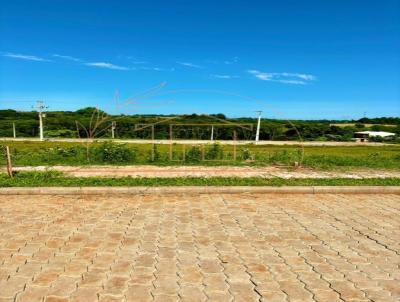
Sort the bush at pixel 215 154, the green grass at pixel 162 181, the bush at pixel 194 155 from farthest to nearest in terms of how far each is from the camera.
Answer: the bush at pixel 215 154 → the bush at pixel 194 155 → the green grass at pixel 162 181

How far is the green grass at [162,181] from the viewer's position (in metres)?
9.67

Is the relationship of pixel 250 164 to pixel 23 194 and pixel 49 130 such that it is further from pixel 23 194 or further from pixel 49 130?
pixel 49 130

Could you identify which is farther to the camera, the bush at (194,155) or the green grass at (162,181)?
the bush at (194,155)

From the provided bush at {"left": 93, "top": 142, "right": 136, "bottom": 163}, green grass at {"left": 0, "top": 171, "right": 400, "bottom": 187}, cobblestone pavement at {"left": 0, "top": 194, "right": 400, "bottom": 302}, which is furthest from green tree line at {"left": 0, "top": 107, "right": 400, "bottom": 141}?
cobblestone pavement at {"left": 0, "top": 194, "right": 400, "bottom": 302}

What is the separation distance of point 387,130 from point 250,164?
72393 millimetres

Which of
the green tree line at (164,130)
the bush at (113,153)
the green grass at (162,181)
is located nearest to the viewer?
the green grass at (162,181)

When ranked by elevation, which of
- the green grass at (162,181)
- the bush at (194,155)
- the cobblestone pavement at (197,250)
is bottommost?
the cobblestone pavement at (197,250)

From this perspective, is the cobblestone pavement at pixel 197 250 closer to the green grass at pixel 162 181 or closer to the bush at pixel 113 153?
the green grass at pixel 162 181

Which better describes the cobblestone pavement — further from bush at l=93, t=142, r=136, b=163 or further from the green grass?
bush at l=93, t=142, r=136, b=163

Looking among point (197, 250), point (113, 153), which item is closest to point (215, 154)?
point (113, 153)

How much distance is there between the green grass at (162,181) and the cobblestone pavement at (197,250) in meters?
1.27

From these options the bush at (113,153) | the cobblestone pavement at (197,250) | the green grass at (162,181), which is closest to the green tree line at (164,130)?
the bush at (113,153)

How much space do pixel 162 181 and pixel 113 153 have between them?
197 inches

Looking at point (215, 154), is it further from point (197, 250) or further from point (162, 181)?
point (197, 250)
